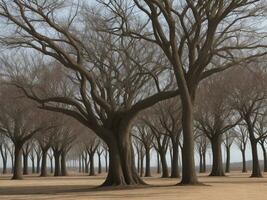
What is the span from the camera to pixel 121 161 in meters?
31.7

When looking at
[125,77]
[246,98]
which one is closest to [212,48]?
[125,77]

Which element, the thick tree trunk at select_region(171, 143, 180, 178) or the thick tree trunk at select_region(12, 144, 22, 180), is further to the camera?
the thick tree trunk at select_region(12, 144, 22, 180)

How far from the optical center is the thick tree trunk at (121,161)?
1229 inches

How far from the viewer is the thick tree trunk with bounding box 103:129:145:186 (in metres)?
31.2

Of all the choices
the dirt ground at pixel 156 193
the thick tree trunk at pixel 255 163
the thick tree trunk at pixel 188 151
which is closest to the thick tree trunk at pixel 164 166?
the thick tree trunk at pixel 255 163

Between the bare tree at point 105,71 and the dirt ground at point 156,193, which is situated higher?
the bare tree at point 105,71

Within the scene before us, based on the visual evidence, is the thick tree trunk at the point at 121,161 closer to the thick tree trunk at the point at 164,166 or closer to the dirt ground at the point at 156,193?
the dirt ground at the point at 156,193

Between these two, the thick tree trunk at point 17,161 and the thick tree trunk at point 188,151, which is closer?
the thick tree trunk at point 188,151

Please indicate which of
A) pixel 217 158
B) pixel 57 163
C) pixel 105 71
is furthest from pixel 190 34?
pixel 57 163

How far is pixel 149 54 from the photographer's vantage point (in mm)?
37219

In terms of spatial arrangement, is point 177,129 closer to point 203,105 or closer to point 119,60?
point 203,105

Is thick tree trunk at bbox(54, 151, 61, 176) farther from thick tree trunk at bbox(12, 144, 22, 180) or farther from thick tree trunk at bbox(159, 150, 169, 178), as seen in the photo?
thick tree trunk at bbox(159, 150, 169, 178)

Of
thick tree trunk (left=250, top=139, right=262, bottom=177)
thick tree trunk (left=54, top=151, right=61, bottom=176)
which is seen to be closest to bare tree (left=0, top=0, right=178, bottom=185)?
thick tree trunk (left=250, top=139, right=262, bottom=177)

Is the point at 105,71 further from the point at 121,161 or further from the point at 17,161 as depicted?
the point at 17,161
